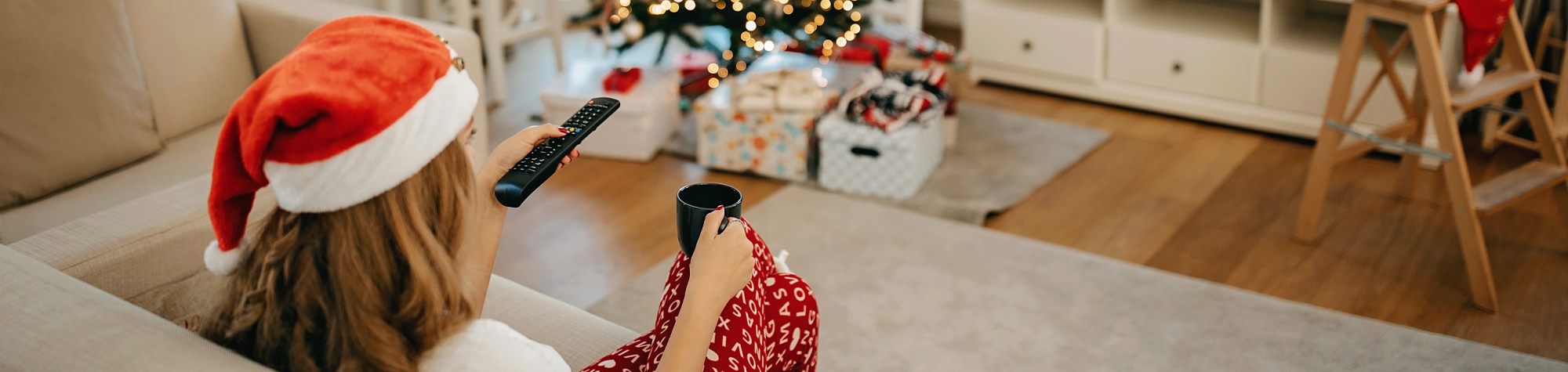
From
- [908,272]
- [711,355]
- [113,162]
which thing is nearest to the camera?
[711,355]

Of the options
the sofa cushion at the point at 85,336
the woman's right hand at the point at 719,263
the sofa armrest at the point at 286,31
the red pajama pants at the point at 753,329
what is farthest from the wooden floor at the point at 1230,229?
the sofa cushion at the point at 85,336

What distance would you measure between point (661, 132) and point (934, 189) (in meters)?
0.78

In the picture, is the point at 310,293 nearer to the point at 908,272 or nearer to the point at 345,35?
the point at 345,35

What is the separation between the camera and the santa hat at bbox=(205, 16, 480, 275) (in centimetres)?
69

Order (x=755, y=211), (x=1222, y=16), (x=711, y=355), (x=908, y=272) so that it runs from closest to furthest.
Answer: (x=711, y=355) < (x=908, y=272) < (x=755, y=211) < (x=1222, y=16)

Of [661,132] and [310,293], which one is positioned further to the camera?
[661,132]

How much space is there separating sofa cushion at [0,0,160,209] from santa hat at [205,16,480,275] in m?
0.95

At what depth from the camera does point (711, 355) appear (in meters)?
0.98

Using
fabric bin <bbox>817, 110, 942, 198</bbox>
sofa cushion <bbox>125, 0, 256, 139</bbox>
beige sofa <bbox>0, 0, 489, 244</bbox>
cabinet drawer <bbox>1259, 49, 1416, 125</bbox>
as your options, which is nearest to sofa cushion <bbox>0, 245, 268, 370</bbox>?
beige sofa <bbox>0, 0, 489, 244</bbox>

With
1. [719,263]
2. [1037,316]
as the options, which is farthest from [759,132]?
[719,263]

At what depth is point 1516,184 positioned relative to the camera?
185 centimetres

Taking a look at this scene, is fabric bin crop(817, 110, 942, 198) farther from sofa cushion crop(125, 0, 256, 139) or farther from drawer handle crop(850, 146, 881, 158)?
sofa cushion crop(125, 0, 256, 139)

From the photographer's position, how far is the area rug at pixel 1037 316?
1.67 metres

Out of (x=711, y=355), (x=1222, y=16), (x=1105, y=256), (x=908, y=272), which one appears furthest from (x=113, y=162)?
(x=1222, y=16)
